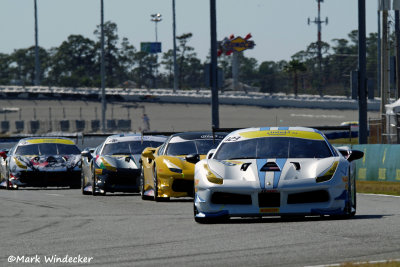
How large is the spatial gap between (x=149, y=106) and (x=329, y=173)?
9431 centimetres

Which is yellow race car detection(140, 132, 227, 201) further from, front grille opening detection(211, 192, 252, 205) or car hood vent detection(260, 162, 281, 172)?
front grille opening detection(211, 192, 252, 205)

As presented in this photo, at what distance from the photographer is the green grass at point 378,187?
880 inches

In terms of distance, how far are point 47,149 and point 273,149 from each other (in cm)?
1310

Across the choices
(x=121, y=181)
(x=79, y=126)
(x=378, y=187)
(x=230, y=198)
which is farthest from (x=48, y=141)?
(x=79, y=126)

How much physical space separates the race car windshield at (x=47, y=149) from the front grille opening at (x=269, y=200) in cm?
1377

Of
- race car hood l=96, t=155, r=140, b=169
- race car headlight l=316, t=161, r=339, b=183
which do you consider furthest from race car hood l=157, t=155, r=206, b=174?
race car headlight l=316, t=161, r=339, b=183

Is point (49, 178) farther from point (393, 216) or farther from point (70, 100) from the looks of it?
point (70, 100)

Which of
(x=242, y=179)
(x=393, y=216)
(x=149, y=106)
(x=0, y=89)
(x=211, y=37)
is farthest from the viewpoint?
(x=0, y=89)

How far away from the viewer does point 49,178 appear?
24.5 m

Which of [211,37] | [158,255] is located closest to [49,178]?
[211,37]

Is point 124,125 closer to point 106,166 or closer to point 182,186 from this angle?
point 106,166

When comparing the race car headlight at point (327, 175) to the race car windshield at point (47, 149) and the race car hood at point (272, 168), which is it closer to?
the race car hood at point (272, 168)

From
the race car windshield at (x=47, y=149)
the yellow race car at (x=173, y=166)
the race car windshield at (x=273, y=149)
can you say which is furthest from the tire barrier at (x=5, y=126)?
the race car windshield at (x=273, y=149)

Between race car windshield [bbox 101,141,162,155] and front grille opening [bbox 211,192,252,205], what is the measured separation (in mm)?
8718
